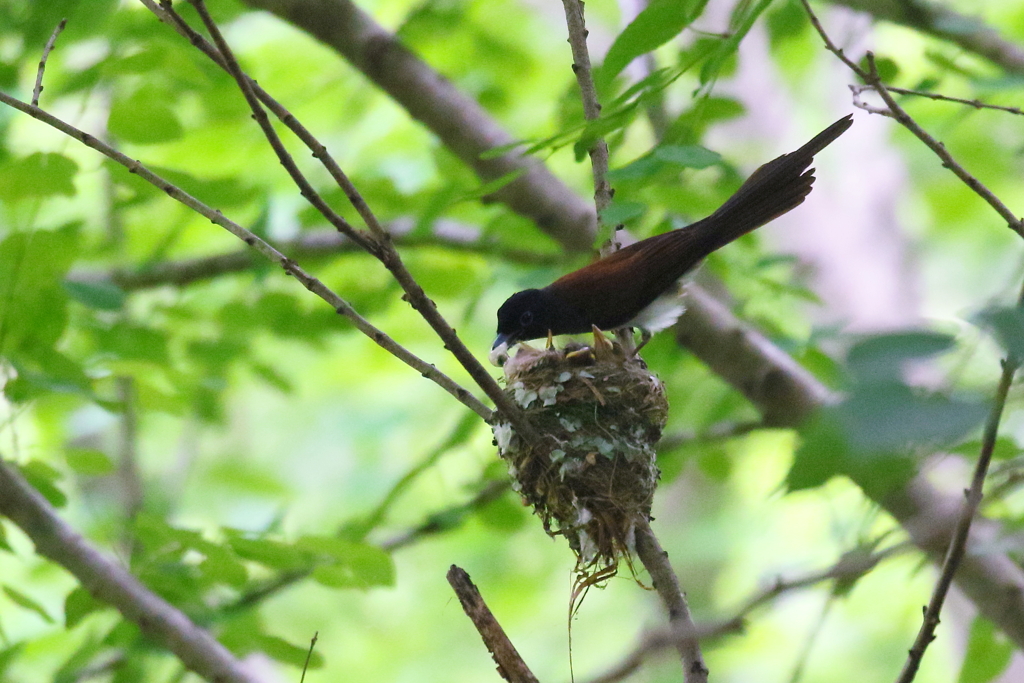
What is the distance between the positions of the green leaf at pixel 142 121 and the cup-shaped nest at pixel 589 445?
1.69 m

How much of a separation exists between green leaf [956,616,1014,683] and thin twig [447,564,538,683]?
146 cm

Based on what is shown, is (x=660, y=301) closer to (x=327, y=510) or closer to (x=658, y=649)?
(x=658, y=649)

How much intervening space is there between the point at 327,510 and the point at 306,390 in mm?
1352

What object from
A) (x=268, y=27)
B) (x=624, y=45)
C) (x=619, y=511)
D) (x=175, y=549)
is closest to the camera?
(x=624, y=45)

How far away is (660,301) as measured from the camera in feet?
14.6

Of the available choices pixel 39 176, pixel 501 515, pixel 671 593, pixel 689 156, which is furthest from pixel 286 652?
pixel 689 156

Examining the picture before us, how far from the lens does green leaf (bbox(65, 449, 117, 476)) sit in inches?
147

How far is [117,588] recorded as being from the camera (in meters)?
3.61

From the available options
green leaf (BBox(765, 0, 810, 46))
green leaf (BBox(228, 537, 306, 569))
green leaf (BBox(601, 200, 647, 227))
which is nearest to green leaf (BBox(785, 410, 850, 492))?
green leaf (BBox(601, 200, 647, 227))

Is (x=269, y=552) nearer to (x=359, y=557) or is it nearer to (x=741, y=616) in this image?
(x=359, y=557)

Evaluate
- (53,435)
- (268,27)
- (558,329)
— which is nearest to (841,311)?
(558,329)

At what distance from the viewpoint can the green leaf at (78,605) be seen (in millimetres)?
3568

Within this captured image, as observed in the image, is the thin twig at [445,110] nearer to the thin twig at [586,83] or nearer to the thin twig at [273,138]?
the thin twig at [586,83]

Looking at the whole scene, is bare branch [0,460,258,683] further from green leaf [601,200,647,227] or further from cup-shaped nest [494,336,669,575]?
green leaf [601,200,647,227]
